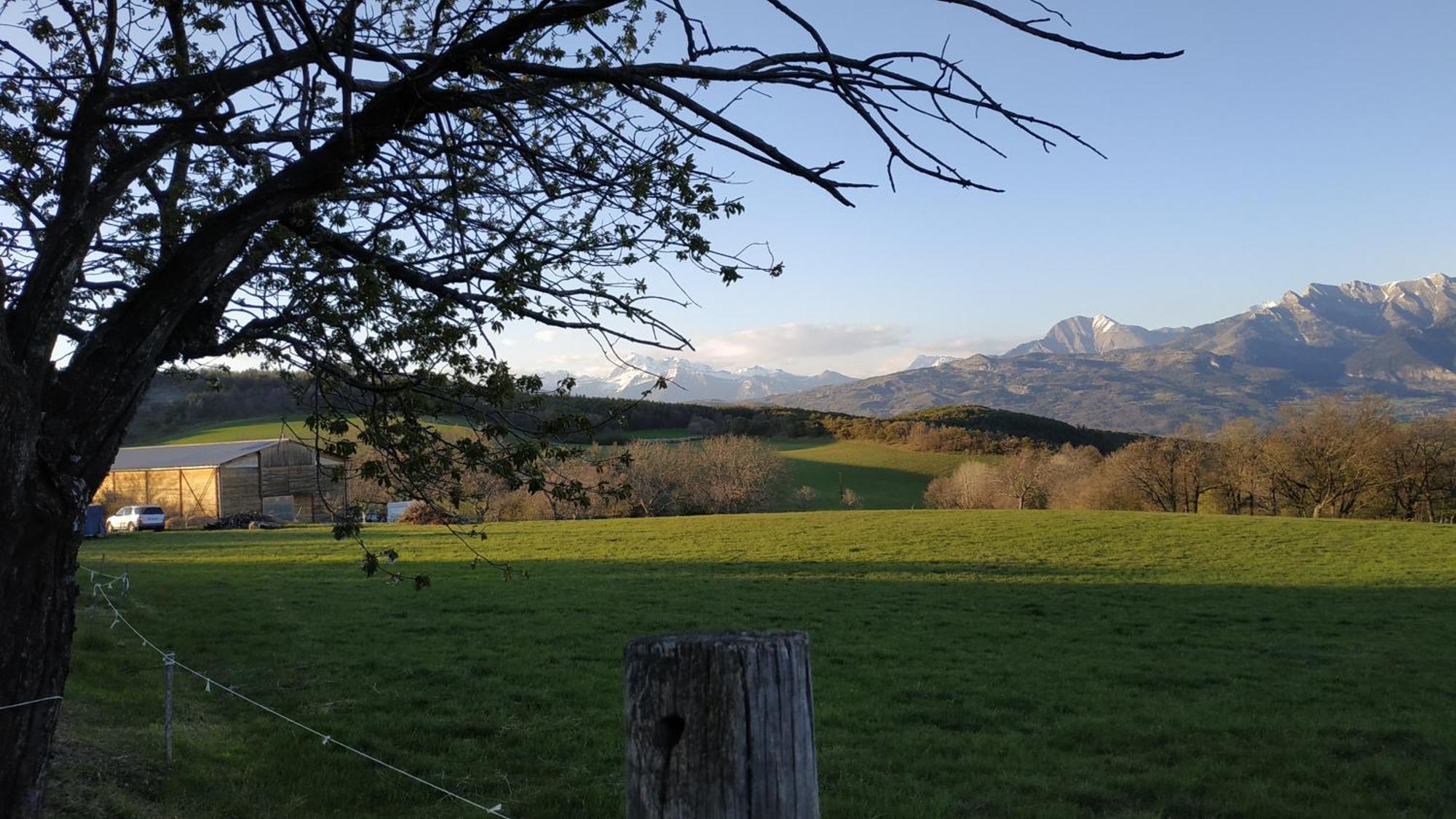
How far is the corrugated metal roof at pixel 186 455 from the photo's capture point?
211 feet

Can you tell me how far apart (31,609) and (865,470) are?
285 feet

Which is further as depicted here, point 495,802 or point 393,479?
point 495,802

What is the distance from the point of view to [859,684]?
12867 millimetres

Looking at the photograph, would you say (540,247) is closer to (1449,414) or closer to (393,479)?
(393,479)

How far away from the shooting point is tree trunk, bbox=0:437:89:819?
15.1ft

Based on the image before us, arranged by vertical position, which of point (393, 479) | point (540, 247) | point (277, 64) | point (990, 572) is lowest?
point (990, 572)

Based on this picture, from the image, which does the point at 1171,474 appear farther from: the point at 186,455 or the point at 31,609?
the point at 31,609

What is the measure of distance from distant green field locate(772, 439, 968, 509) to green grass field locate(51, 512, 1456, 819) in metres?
45.7

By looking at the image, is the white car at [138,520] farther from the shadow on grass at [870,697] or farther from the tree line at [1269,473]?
the tree line at [1269,473]

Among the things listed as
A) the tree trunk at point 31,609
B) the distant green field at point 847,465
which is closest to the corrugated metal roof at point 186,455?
the distant green field at point 847,465

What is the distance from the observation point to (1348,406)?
207ft

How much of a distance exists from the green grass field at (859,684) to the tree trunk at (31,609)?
7.13 ft

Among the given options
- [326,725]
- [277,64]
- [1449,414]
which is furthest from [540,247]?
[1449,414]

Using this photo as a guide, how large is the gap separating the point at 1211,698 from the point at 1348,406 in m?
61.7
